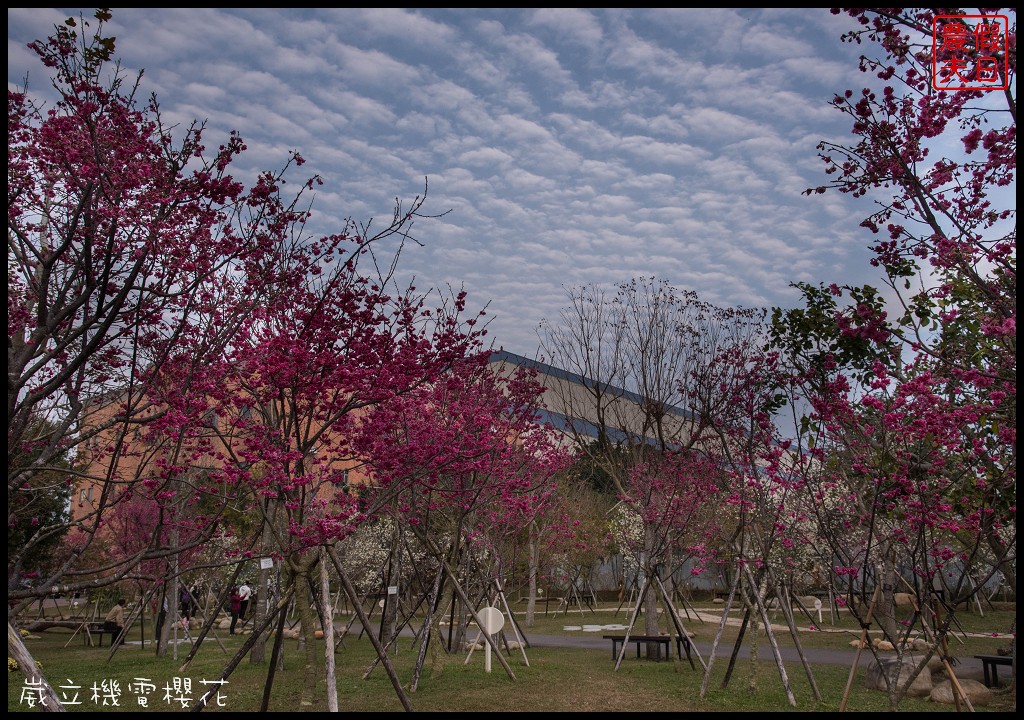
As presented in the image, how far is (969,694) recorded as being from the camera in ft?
31.2

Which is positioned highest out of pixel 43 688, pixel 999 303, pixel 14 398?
pixel 999 303

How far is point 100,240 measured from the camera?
215 inches

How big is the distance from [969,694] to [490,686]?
5.97 metres

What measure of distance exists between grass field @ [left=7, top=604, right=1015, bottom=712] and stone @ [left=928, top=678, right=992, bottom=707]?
0.10 metres

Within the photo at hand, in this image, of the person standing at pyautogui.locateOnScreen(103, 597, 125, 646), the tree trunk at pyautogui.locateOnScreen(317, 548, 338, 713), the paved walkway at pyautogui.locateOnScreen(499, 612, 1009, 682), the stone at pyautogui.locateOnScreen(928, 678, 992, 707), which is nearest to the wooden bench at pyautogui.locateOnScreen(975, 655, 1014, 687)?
the paved walkway at pyautogui.locateOnScreen(499, 612, 1009, 682)

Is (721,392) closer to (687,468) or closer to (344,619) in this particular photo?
(687,468)

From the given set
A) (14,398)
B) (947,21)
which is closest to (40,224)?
(14,398)

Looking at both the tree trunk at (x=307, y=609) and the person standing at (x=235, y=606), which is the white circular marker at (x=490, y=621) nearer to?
the tree trunk at (x=307, y=609)

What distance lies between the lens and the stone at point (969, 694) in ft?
31.1

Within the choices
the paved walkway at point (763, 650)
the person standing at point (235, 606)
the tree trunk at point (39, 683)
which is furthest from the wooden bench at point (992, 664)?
the person standing at point (235, 606)

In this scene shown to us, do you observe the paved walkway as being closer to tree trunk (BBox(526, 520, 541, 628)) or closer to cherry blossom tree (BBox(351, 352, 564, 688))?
tree trunk (BBox(526, 520, 541, 628))

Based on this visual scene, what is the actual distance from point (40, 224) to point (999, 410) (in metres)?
7.53

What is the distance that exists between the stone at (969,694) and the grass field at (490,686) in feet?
0.34

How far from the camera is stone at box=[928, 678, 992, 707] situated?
31.1 feet
